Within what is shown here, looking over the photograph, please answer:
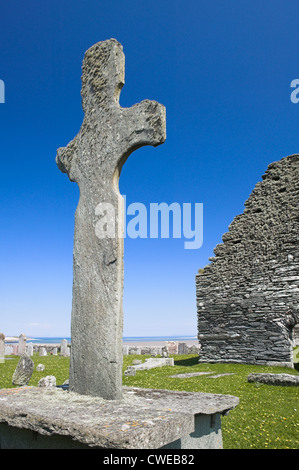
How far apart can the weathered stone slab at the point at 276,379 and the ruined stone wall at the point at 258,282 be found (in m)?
4.20

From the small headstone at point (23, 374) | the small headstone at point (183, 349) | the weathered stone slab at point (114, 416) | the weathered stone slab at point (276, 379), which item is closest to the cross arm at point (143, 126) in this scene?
the weathered stone slab at point (114, 416)

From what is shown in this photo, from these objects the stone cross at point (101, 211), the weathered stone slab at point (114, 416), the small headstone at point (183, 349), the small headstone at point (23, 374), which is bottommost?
the small headstone at point (183, 349)

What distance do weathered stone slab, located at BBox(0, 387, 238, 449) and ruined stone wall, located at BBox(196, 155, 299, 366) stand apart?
1072cm

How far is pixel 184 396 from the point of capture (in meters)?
3.80

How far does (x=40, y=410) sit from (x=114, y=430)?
934 mm

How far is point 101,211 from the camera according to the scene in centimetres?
398

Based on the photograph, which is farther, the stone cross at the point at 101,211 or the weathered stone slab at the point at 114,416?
the stone cross at the point at 101,211

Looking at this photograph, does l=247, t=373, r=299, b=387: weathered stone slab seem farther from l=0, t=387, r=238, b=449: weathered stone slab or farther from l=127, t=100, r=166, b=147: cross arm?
l=127, t=100, r=166, b=147: cross arm

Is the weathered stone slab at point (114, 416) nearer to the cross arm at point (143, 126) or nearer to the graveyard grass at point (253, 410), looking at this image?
the graveyard grass at point (253, 410)

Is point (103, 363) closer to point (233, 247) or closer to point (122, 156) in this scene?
point (122, 156)

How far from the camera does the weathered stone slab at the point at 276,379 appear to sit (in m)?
8.88

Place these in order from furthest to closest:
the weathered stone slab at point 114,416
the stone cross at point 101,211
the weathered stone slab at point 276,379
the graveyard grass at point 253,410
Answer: the weathered stone slab at point 276,379, the graveyard grass at point 253,410, the stone cross at point 101,211, the weathered stone slab at point 114,416

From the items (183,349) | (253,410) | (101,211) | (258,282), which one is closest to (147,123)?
(101,211)

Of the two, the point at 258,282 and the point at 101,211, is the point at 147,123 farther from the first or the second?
the point at 258,282
